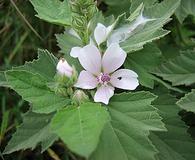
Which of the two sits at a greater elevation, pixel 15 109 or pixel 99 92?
pixel 15 109

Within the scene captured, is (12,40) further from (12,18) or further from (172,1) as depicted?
(172,1)

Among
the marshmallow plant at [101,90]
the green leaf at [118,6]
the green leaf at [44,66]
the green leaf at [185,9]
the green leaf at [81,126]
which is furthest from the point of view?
the green leaf at [118,6]

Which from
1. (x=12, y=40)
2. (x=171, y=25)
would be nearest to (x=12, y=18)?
(x=12, y=40)

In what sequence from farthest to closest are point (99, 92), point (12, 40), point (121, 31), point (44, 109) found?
point (12, 40), point (121, 31), point (99, 92), point (44, 109)

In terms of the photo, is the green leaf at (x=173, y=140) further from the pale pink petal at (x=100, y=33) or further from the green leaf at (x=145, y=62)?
the pale pink petal at (x=100, y=33)

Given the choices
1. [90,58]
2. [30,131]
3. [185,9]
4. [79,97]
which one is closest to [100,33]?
[90,58]

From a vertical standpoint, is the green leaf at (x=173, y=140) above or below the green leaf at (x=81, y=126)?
Result: above

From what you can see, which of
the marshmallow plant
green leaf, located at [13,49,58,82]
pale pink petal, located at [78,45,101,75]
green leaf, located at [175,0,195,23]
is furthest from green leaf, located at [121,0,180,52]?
green leaf, located at [175,0,195,23]

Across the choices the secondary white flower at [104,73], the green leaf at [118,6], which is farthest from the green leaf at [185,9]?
the secondary white flower at [104,73]
